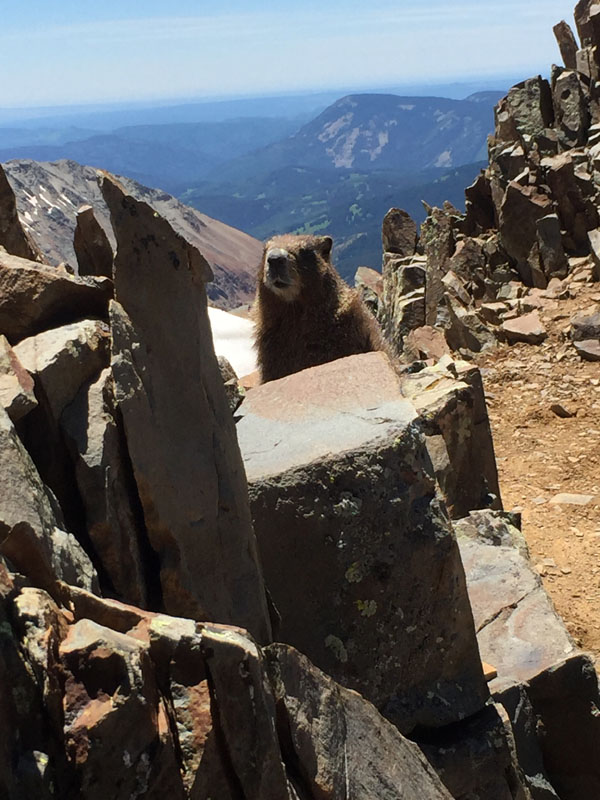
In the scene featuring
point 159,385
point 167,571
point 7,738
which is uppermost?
point 159,385

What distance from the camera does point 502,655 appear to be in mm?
5098

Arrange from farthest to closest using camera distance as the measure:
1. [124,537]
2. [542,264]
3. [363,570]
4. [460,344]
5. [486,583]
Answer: [542,264], [460,344], [486,583], [363,570], [124,537]

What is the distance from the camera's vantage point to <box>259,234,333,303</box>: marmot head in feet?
26.6

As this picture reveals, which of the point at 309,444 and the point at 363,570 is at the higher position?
the point at 309,444

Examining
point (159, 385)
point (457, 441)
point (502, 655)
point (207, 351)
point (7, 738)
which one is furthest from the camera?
point (457, 441)

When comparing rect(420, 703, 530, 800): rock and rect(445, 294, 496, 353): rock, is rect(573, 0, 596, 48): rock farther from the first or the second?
rect(420, 703, 530, 800): rock

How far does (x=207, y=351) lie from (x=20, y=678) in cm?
195

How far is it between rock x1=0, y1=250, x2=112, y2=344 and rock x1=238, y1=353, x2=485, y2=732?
1.39m

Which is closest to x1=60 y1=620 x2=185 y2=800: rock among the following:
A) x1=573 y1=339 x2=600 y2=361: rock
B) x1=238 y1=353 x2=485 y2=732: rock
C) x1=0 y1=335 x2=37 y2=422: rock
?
x1=0 y1=335 x2=37 y2=422: rock

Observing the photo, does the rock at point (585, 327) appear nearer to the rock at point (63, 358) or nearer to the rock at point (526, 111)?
the rock at point (526, 111)

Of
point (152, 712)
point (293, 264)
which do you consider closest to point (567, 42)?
point (293, 264)

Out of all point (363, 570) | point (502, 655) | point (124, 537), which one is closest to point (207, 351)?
point (124, 537)

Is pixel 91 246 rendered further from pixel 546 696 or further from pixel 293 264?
pixel 293 264

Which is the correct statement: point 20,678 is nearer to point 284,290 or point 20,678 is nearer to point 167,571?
point 167,571
